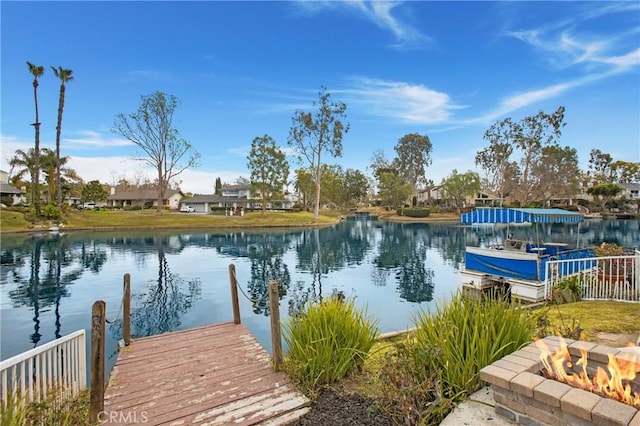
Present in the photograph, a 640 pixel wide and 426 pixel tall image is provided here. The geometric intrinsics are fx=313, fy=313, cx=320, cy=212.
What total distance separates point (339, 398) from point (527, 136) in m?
57.6

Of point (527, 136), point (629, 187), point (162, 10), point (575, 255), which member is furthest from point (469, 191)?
point (162, 10)

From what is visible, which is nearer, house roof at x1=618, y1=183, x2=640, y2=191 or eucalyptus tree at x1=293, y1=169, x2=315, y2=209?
house roof at x1=618, y1=183, x2=640, y2=191

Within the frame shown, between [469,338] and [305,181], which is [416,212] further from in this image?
[469,338]

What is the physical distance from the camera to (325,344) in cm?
377

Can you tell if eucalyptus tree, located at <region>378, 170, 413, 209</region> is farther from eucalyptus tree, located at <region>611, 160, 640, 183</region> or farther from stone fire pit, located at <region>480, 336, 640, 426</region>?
stone fire pit, located at <region>480, 336, 640, 426</region>

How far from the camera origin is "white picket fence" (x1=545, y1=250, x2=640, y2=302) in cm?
749

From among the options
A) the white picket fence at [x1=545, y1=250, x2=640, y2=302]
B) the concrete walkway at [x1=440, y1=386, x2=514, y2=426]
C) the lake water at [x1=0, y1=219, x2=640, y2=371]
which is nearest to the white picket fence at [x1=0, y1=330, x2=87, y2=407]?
the lake water at [x1=0, y1=219, x2=640, y2=371]

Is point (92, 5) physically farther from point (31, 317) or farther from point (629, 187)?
point (629, 187)

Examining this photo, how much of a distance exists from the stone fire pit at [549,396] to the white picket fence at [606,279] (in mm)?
6173

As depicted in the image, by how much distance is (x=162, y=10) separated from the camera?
55.1ft

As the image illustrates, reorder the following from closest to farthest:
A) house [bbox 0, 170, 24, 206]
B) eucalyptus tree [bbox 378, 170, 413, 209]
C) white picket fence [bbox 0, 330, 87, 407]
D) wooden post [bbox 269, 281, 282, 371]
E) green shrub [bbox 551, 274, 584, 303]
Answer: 1. white picket fence [bbox 0, 330, 87, 407]
2. wooden post [bbox 269, 281, 282, 371]
3. green shrub [bbox 551, 274, 584, 303]
4. house [bbox 0, 170, 24, 206]
5. eucalyptus tree [bbox 378, 170, 413, 209]

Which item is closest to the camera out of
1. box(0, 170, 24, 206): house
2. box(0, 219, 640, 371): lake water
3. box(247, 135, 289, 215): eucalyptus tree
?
box(0, 219, 640, 371): lake water

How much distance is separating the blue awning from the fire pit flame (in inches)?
314

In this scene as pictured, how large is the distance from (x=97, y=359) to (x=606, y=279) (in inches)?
440
